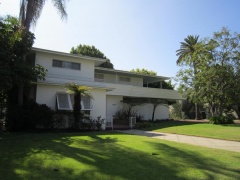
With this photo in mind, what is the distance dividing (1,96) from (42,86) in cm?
320

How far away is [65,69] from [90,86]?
12.3ft

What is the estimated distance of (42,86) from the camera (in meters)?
17.5

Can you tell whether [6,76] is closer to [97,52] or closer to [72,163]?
[72,163]

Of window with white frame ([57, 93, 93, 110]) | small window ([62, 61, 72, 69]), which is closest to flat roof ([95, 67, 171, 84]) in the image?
small window ([62, 61, 72, 69])

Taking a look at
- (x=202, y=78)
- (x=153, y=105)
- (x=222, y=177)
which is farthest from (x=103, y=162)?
(x=153, y=105)

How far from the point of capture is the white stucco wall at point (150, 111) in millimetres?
29608

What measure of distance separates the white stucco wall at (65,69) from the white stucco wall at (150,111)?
938 centimetres

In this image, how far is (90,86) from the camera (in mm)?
19156

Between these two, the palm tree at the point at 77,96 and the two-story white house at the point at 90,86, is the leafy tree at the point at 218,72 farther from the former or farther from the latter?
the palm tree at the point at 77,96

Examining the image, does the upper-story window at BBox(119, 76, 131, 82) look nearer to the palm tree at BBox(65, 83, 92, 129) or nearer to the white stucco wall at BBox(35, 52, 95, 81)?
the white stucco wall at BBox(35, 52, 95, 81)

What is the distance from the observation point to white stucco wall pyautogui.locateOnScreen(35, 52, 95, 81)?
20172 mm

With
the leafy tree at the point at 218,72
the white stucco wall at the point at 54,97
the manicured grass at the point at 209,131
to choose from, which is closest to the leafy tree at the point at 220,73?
the leafy tree at the point at 218,72

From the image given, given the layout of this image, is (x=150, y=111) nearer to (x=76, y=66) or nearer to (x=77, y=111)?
(x=76, y=66)

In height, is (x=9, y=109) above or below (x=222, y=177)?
above
